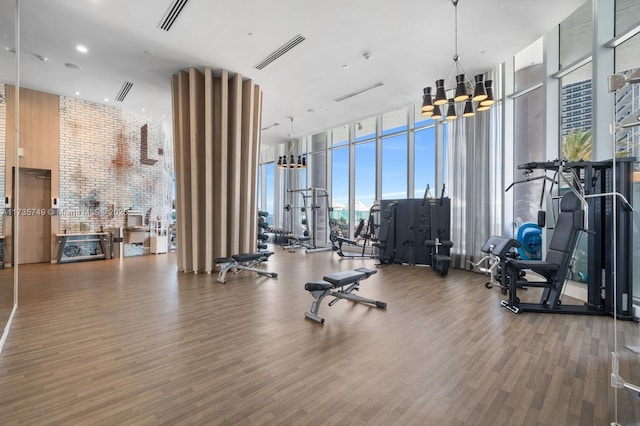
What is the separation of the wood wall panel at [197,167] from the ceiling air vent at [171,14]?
1361 mm

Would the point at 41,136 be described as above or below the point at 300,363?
above

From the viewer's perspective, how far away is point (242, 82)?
6.46 m

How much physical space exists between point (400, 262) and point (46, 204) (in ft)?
29.4

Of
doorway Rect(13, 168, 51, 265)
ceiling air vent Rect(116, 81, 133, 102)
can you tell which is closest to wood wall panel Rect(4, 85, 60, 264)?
doorway Rect(13, 168, 51, 265)

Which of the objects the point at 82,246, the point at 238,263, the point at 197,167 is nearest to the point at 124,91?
the point at 197,167

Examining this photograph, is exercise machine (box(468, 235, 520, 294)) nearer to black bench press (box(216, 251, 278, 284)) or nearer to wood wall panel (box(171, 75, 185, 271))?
black bench press (box(216, 251, 278, 284))

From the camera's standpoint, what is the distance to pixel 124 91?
7.04m

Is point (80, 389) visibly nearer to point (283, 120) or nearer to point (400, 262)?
point (400, 262)

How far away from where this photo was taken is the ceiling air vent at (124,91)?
6637 millimetres

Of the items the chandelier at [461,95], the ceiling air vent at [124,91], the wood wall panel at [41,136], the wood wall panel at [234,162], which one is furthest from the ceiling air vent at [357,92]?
the wood wall panel at [41,136]

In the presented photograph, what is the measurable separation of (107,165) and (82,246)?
7.47 ft

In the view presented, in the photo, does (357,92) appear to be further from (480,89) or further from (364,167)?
(480,89)

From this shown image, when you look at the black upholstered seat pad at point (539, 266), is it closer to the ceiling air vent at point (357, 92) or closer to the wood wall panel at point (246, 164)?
the ceiling air vent at point (357, 92)

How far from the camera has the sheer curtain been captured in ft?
20.0
